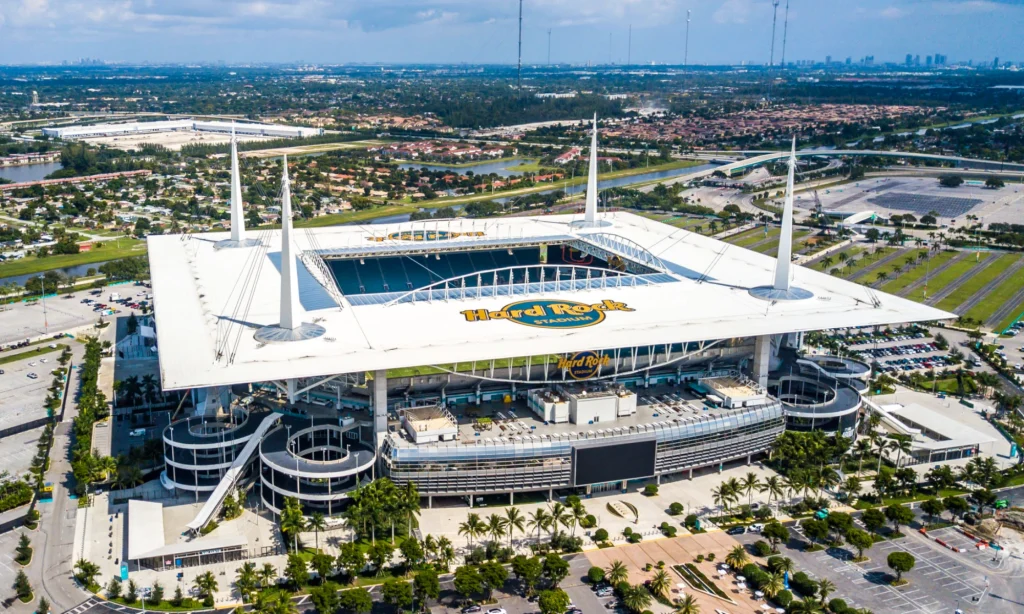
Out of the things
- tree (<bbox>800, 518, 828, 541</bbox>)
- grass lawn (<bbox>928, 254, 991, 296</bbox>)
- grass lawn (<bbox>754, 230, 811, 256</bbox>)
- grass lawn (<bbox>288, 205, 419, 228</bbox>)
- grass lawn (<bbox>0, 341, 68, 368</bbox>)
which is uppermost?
grass lawn (<bbox>288, 205, 419, 228</bbox>)

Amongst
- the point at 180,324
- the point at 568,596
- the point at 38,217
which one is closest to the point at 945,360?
the point at 568,596

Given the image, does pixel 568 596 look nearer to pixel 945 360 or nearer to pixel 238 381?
pixel 238 381

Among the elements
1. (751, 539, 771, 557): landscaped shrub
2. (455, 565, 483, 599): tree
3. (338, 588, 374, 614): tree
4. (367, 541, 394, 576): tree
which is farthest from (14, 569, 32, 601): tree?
(751, 539, 771, 557): landscaped shrub

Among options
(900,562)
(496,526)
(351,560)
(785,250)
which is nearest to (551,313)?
(785,250)

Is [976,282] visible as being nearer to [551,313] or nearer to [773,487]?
[551,313]

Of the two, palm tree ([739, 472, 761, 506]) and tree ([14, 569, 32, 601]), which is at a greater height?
palm tree ([739, 472, 761, 506])

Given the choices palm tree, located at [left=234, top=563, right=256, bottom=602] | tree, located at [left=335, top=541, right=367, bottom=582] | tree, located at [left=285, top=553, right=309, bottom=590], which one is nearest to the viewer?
palm tree, located at [left=234, top=563, right=256, bottom=602]

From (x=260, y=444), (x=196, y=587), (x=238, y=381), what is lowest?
(x=196, y=587)

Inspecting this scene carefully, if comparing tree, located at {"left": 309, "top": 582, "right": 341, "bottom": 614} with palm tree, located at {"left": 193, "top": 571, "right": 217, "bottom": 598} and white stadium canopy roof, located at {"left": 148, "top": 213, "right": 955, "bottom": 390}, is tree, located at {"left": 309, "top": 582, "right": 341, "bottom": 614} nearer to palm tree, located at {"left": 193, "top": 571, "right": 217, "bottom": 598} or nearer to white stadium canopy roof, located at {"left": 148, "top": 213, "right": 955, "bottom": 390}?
palm tree, located at {"left": 193, "top": 571, "right": 217, "bottom": 598}
